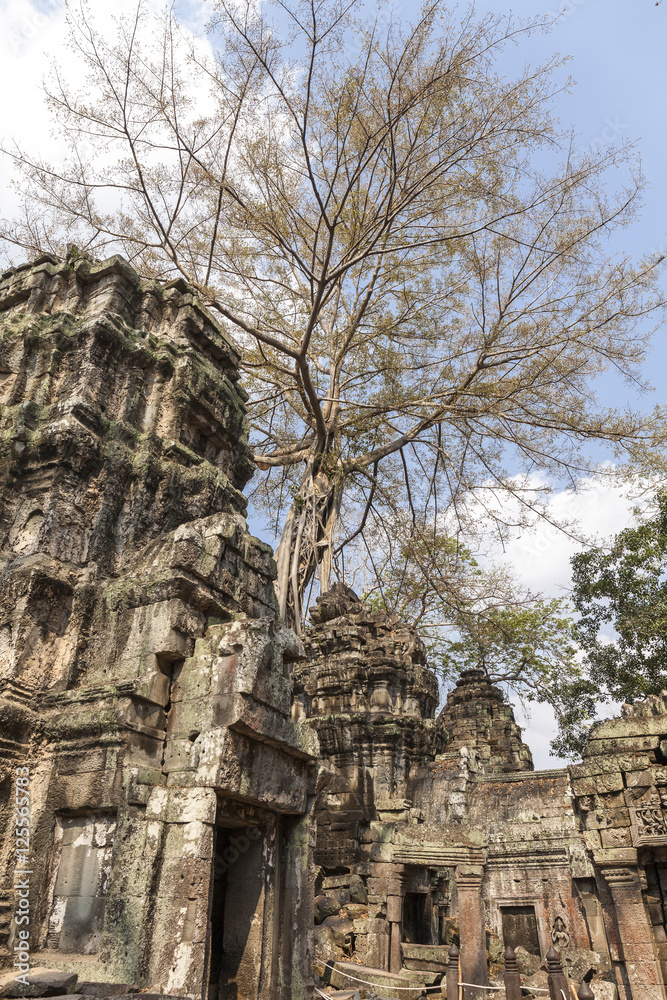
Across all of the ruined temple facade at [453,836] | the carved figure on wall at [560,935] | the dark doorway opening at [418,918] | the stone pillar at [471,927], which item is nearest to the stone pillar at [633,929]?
the ruined temple facade at [453,836]

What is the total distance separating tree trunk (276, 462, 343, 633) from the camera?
1384 centimetres

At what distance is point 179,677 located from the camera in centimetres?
490

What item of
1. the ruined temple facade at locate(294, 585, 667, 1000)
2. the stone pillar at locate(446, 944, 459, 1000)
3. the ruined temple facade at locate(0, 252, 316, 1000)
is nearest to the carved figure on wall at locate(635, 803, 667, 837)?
the ruined temple facade at locate(294, 585, 667, 1000)

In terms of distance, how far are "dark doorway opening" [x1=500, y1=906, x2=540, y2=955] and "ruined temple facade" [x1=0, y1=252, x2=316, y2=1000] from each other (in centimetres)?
948

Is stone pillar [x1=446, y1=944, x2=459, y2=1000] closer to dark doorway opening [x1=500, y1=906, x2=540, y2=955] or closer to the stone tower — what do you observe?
dark doorway opening [x1=500, y1=906, x2=540, y2=955]

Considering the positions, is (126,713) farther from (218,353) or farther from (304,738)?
(218,353)

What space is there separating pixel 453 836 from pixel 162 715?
6609 mm

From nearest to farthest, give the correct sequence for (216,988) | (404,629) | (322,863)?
(216,988), (322,863), (404,629)

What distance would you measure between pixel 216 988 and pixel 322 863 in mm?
7452

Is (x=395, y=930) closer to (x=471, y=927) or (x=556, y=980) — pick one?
(x=471, y=927)

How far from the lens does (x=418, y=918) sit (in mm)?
12234

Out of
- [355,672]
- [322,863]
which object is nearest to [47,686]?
[322,863]

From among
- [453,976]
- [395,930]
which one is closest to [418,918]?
[395,930]

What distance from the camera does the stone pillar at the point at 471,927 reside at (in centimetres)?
895
